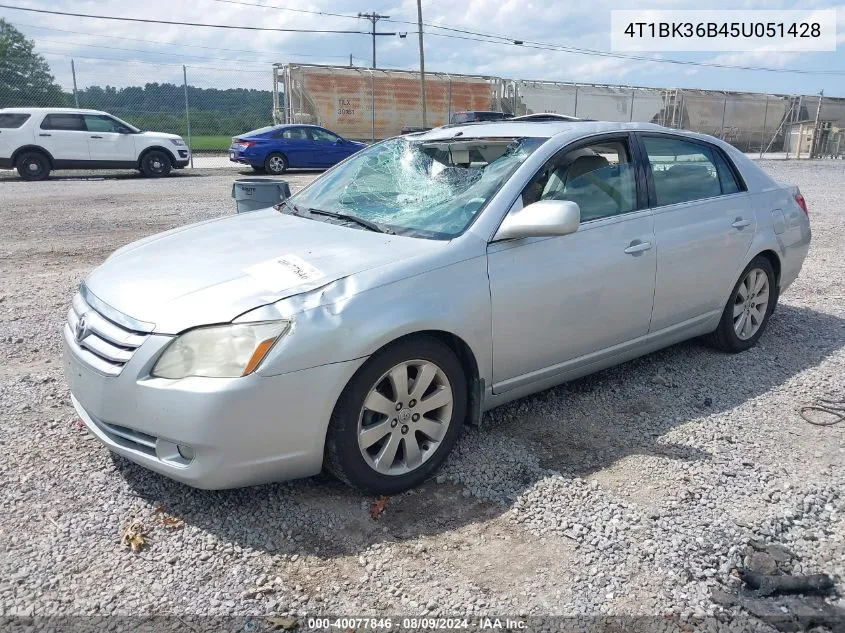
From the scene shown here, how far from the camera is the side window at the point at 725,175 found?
4727mm

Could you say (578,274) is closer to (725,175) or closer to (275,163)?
(725,175)

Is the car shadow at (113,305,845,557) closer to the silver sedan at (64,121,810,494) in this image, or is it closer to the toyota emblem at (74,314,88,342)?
the silver sedan at (64,121,810,494)

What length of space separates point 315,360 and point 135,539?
101cm

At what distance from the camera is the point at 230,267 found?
307 cm

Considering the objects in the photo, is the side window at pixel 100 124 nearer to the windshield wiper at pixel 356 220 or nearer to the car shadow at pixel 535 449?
the windshield wiper at pixel 356 220

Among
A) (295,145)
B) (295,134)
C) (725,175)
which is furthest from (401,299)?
(295,134)

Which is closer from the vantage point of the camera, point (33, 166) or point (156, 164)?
point (33, 166)

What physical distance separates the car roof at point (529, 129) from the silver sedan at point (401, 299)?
0.02 metres

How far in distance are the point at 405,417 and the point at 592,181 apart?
1798 mm

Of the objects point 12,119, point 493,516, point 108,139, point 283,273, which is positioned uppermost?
point 12,119

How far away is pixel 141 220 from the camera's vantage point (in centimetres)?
1021

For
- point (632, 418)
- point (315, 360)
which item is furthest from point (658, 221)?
point (315, 360)

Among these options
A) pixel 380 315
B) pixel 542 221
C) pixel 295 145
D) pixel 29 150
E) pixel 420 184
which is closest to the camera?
pixel 380 315

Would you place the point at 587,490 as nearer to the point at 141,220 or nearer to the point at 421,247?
the point at 421,247
